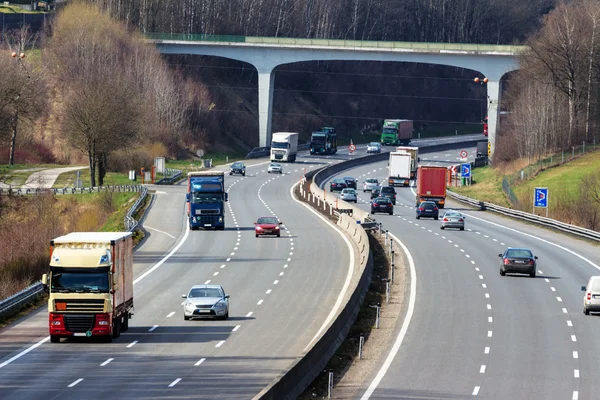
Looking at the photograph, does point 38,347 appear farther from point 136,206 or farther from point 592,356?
point 136,206

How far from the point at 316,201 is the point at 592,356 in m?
59.3

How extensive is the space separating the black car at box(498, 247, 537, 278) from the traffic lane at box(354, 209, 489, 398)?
58.0 inches

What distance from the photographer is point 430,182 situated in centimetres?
8750

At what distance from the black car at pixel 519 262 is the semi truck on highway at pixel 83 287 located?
2205 cm

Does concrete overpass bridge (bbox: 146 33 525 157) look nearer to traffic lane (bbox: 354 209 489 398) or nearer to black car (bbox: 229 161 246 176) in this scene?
black car (bbox: 229 161 246 176)

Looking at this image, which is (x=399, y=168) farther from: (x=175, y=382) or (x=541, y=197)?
(x=175, y=382)

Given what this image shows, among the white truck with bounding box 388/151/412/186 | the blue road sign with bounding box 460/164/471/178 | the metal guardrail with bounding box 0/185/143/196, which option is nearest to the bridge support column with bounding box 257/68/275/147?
the white truck with bounding box 388/151/412/186

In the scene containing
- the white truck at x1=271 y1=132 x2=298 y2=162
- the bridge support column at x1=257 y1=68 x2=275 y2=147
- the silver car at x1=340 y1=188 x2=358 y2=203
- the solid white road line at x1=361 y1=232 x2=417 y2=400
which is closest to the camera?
the solid white road line at x1=361 y1=232 x2=417 y2=400

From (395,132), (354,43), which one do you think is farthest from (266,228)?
(395,132)

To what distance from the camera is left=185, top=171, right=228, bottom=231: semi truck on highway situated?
70312mm

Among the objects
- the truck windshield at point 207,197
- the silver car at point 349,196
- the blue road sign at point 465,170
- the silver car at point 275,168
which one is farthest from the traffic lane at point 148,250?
the blue road sign at point 465,170

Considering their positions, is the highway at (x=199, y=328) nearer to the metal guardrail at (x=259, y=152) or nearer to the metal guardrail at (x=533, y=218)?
the metal guardrail at (x=533, y=218)

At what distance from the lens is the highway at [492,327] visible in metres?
29.7

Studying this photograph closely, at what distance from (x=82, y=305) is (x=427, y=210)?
50.5 m
